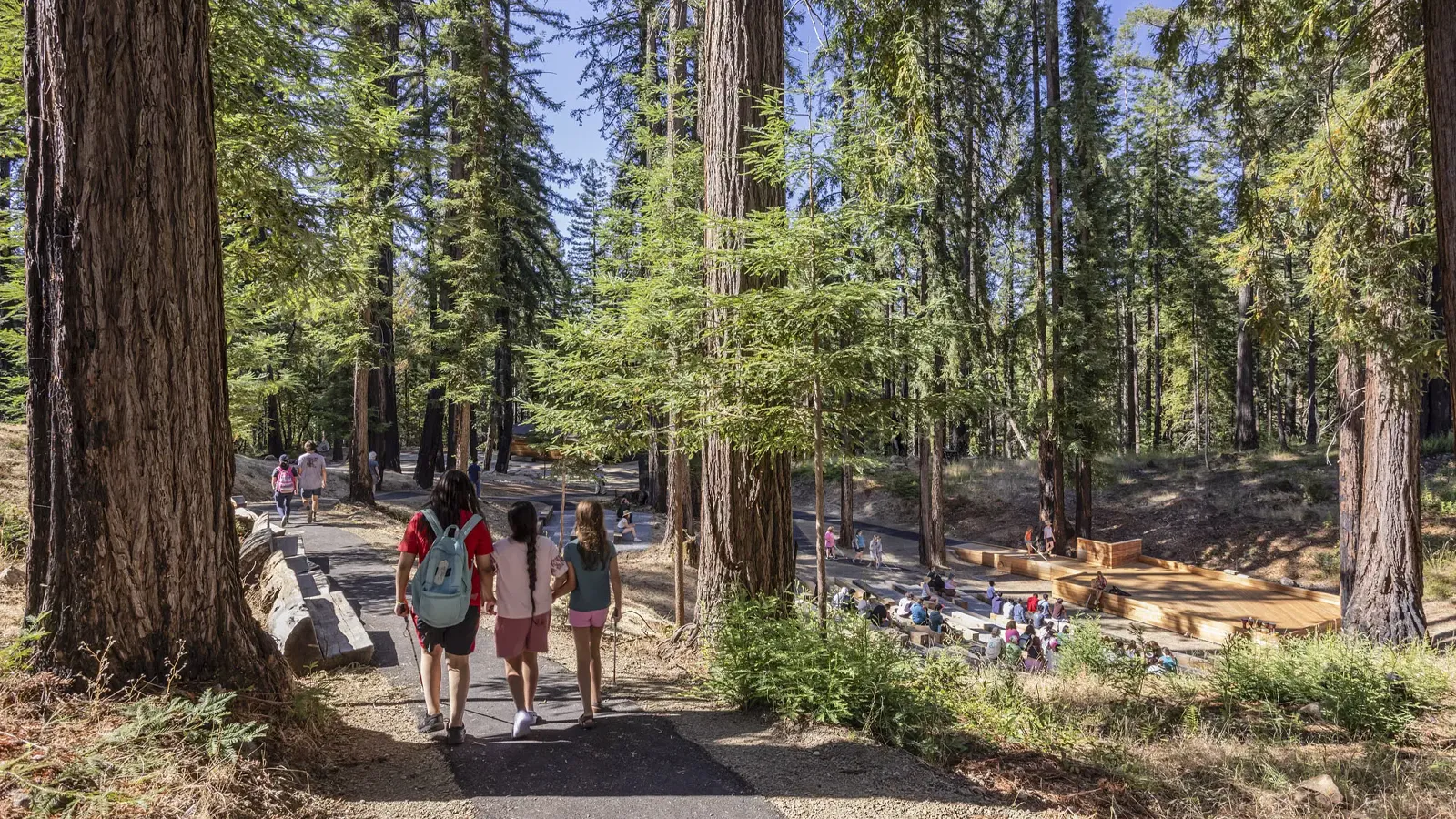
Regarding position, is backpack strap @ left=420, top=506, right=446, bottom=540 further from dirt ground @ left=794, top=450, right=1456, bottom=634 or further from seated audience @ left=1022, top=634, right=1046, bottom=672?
dirt ground @ left=794, top=450, right=1456, bottom=634

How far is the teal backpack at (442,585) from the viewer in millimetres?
4320

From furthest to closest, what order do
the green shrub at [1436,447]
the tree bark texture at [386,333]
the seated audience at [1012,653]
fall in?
the green shrub at [1436,447] → the tree bark texture at [386,333] → the seated audience at [1012,653]

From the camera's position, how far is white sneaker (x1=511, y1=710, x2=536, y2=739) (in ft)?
14.7

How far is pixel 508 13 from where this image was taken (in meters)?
22.7

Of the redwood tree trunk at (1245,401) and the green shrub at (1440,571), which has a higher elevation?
Result: the redwood tree trunk at (1245,401)

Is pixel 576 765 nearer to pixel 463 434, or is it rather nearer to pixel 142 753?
pixel 142 753

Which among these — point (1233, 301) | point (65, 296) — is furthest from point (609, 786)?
point (1233, 301)

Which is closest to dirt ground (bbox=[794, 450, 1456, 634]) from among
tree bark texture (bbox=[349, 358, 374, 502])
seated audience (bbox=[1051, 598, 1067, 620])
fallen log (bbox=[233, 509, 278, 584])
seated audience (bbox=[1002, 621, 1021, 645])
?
seated audience (bbox=[1051, 598, 1067, 620])

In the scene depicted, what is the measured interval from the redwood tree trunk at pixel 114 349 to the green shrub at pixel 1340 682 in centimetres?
810

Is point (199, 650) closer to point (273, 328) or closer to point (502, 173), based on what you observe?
point (502, 173)

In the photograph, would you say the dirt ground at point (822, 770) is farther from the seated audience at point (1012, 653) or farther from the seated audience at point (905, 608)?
the seated audience at point (905, 608)

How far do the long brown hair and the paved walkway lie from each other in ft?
3.40

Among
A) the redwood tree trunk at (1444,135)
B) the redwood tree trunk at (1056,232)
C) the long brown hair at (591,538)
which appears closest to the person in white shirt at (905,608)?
the redwood tree trunk at (1056,232)

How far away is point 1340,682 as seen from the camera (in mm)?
6449
